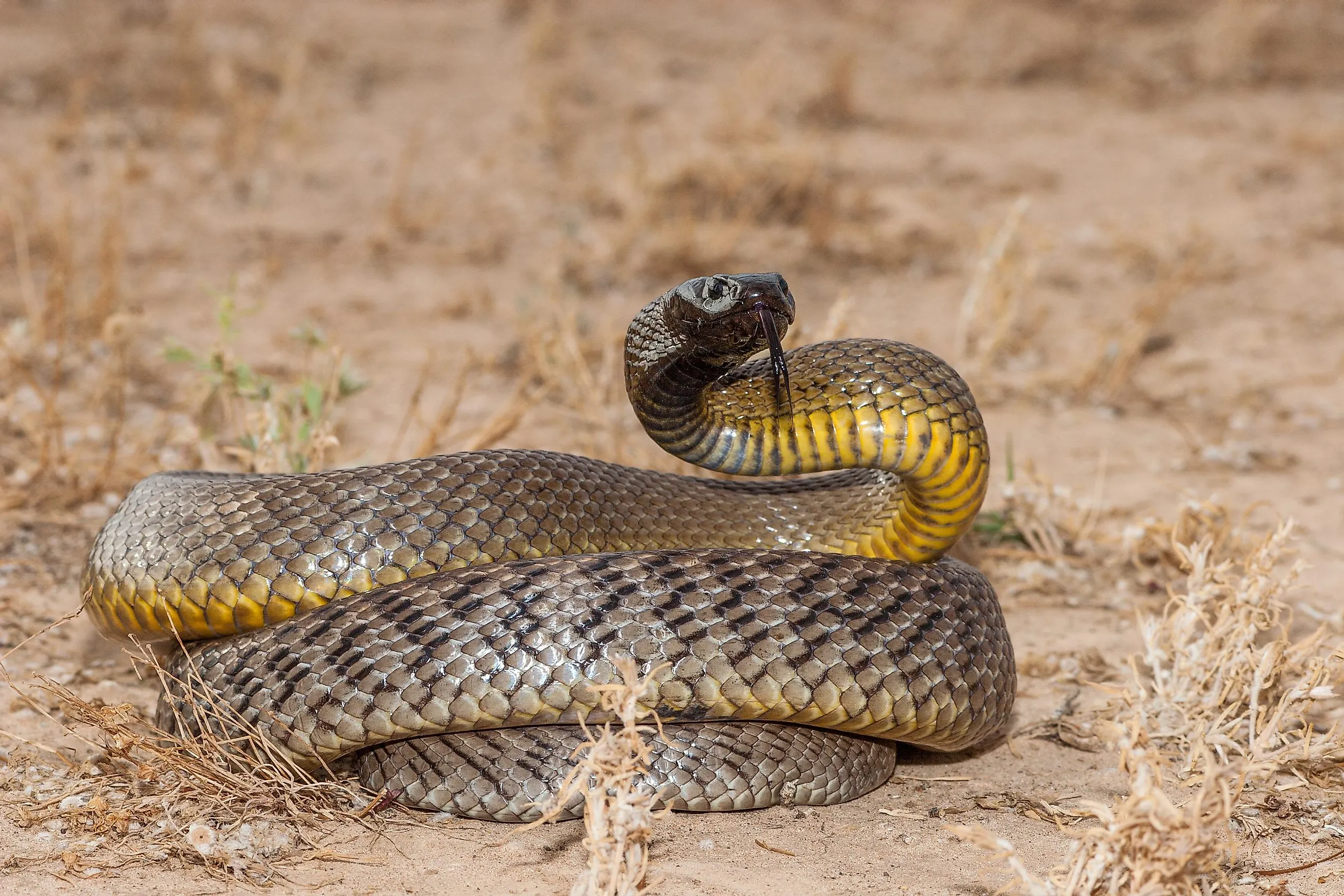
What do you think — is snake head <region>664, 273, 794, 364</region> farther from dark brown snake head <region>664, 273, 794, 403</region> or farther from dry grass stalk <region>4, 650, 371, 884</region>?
dry grass stalk <region>4, 650, 371, 884</region>

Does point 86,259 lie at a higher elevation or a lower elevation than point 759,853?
higher

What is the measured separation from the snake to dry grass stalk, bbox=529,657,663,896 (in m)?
0.31

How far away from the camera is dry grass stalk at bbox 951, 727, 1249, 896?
9.53 feet

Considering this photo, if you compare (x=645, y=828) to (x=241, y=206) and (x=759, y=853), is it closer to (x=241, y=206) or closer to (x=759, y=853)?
(x=759, y=853)

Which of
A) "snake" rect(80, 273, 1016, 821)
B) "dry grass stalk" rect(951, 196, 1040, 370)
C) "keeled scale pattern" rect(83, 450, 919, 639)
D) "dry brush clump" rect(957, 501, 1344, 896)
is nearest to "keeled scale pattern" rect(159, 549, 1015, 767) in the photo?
"snake" rect(80, 273, 1016, 821)

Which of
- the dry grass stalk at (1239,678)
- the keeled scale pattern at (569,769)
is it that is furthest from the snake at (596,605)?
the dry grass stalk at (1239,678)

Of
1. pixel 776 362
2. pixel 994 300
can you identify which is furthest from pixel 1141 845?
pixel 994 300

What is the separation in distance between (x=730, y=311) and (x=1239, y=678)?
6.58ft

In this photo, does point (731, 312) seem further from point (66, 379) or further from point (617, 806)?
point (66, 379)

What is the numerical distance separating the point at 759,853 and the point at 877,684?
22.2 inches

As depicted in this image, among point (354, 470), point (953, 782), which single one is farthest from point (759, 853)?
point (354, 470)

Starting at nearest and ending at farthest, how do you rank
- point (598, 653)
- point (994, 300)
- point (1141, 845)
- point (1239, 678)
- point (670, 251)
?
1. point (1141, 845)
2. point (598, 653)
3. point (1239, 678)
4. point (994, 300)
5. point (670, 251)

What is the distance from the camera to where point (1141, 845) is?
2965 mm

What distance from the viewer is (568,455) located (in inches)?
174
